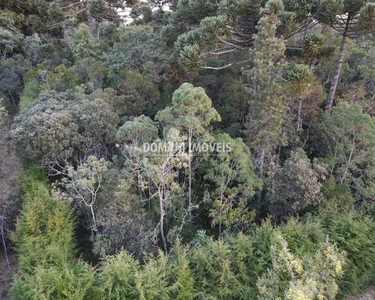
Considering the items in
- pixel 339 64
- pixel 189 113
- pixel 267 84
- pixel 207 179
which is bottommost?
pixel 207 179

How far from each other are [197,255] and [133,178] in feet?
12.5

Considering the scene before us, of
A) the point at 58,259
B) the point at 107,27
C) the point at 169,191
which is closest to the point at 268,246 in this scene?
the point at 169,191

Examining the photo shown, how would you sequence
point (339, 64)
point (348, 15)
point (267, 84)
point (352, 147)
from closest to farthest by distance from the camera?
point (267, 84), point (352, 147), point (348, 15), point (339, 64)

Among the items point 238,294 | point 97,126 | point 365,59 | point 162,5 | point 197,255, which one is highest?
point 162,5

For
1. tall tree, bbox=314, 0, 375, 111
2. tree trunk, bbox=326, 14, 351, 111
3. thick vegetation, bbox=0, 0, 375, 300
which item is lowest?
thick vegetation, bbox=0, 0, 375, 300

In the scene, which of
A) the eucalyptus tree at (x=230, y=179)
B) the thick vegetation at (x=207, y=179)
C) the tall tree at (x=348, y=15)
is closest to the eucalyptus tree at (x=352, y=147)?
the thick vegetation at (x=207, y=179)

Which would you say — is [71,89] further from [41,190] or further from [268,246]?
[268,246]

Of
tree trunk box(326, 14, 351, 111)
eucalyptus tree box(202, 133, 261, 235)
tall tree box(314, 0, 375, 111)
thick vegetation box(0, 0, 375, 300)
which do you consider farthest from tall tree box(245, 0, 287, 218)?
tree trunk box(326, 14, 351, 111)

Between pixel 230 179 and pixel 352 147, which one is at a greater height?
pixel 352 147

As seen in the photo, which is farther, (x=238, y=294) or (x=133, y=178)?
(x=133, y=178)

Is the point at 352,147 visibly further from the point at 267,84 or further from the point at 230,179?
the point at 230,179

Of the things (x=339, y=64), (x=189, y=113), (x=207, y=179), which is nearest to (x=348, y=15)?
(x=339, y=64)

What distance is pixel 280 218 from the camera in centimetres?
1377

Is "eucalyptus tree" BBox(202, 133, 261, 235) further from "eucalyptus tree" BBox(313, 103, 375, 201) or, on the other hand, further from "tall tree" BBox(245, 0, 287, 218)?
"eucalyptus tree" BBox(313, 103, 375, 201)
